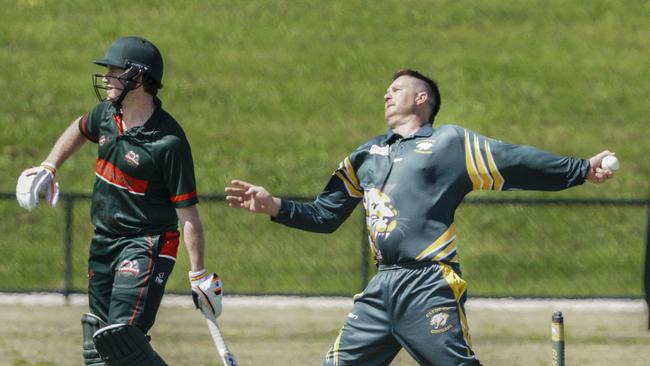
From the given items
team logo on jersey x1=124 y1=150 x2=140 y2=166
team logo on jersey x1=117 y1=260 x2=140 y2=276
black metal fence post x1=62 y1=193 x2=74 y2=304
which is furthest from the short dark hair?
black metal fence post x1=62 y1=193 x2=74 y2=304

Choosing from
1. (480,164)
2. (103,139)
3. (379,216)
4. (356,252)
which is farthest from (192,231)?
(356,252)

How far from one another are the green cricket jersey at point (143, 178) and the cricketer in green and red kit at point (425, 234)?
1.16 m

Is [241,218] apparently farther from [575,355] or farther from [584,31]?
[584,31]

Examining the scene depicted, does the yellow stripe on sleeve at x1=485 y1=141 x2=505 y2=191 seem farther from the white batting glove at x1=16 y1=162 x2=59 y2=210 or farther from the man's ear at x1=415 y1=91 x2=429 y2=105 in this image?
the white batting glove at x1=16 y1=162 x2=59 y2=210

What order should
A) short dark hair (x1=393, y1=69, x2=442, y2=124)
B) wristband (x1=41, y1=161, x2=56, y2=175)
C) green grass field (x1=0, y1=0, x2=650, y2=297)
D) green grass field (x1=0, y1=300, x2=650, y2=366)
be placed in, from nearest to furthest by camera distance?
short dark hair (x1=393, y1=69, x2=442, y2=124) → wristband (x1=41, y1=161, x2=56, y2=175) → green grass field (x1=0, y1=300, x2=650, y2=366) → green grass field (x1=0, y1=0, x2=650, y2=297)

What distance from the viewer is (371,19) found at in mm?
23062

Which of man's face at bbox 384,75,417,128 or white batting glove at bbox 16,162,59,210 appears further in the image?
white batting glove at bbox 16,162,59,210

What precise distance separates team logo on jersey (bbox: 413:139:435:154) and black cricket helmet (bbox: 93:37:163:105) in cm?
167

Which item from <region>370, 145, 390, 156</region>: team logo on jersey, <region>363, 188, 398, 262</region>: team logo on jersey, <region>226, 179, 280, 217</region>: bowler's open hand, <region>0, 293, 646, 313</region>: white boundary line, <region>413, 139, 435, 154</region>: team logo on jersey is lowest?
<region>0, 293, 646, 313</region>: white boundary line

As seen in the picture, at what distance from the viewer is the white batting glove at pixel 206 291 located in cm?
764

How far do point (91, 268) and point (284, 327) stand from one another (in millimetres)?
4711

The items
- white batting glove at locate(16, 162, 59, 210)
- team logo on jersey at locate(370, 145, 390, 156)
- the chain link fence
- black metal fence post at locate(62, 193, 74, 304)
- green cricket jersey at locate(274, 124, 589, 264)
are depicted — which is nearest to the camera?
green cricket jersey at locate(274, 124, 589, 264)

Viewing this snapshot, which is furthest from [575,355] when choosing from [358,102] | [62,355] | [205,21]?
[205,21]

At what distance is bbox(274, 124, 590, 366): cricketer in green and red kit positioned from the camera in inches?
270
